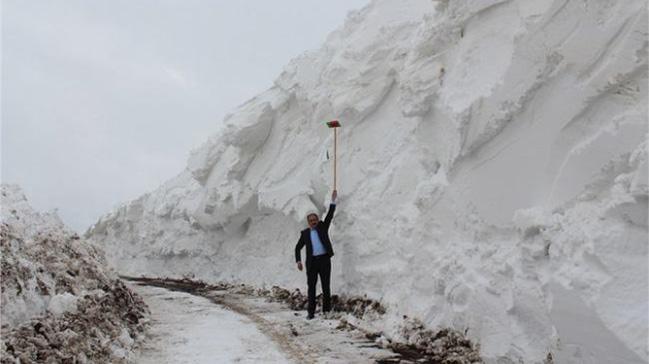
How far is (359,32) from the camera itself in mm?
14234

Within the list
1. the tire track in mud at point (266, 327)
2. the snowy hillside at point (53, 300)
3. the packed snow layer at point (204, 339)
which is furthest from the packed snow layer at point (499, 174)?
the snowy hillside at point (53, 300)

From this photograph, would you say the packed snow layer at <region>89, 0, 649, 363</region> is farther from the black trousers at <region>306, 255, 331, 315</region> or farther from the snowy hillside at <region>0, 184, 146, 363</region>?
the snowy hillside at <region>0, 184, 146, 363</region>

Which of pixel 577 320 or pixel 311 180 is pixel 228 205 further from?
pixel 577 320

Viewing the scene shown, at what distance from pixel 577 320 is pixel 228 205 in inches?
602

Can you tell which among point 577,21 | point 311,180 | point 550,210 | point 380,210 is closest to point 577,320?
point 550,210

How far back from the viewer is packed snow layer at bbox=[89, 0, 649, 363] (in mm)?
4598

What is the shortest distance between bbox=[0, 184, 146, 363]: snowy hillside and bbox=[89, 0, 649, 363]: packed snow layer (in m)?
3.98

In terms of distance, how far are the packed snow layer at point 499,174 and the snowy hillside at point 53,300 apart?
3977 millimetres

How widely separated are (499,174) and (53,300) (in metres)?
5.22

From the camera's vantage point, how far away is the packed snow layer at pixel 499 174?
15.1 ft

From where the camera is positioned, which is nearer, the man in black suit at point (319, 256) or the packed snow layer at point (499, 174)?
the packed snow layer at point (499, 174)

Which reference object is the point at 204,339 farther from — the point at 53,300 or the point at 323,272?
the point at 323,272

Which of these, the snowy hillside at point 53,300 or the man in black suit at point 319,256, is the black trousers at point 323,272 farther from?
the snowy hillside at point 53,300

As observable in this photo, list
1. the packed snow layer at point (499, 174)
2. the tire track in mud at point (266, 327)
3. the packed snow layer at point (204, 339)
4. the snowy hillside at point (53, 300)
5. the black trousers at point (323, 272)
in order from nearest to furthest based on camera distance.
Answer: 1. the packed snow layer at point (499, 174)
2. the snowy hillside at point (53, 300)
3. the packed snow layer at point (204, 339)
4. the tire track in mud at point (266, 327)
5. the black trousers at point (323, 272)
